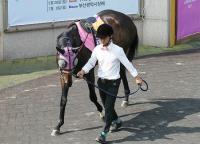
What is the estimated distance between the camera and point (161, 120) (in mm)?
8305

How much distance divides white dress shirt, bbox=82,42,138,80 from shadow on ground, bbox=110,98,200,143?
907 mm

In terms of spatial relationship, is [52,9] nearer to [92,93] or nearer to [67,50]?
[92,93]

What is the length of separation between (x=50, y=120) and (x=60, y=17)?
4.63 metres

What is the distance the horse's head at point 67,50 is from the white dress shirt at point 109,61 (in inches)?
10.0

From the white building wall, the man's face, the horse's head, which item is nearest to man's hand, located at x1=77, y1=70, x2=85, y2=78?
the horse's head

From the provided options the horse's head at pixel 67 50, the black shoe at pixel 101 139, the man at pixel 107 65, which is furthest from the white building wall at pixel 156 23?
the black shoe at pixel 101 139

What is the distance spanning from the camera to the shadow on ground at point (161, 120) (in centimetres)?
768

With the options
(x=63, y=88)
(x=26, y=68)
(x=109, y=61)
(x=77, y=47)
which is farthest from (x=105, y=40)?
A: (x=26, y=68)

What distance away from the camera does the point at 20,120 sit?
8.40 metres

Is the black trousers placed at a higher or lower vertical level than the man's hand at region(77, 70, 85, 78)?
lower

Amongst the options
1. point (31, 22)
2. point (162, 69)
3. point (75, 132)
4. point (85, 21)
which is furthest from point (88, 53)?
point (31, 22)

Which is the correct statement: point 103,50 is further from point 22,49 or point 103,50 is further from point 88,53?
point 22,49

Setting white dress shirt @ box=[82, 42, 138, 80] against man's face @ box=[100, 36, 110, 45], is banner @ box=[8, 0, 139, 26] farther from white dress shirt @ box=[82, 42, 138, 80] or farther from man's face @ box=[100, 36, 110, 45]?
man's face @ box=[100, 36, 110, 45]

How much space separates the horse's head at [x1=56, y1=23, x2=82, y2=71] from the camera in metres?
7.44
